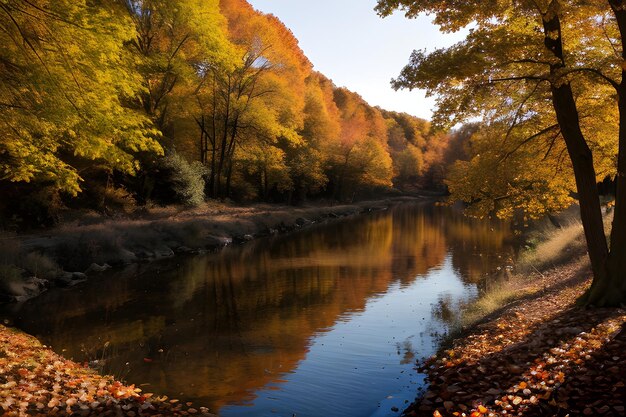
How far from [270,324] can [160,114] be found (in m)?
20.9

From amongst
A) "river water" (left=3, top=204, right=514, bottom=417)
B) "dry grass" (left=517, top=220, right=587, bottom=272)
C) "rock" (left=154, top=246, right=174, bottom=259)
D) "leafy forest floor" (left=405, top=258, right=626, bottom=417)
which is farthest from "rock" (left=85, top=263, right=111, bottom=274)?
"dry grass" (left=517, top=220, right=587, bottom=272)

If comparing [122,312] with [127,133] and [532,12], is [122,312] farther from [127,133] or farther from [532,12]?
[532,12]

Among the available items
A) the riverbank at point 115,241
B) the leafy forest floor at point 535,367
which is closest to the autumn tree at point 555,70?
the leafy forest floor at point 535,367

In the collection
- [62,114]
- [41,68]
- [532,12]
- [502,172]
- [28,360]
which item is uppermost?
[532,12]

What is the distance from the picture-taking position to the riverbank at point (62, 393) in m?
5.29

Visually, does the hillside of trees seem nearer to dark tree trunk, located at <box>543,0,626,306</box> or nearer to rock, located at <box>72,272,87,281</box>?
dark tree trunk, located at <box>543,0,626,306</box>

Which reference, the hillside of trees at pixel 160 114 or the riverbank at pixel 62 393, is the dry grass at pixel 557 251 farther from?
the riverbank at pixel 62 393

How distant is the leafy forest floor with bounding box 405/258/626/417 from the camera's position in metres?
5.47

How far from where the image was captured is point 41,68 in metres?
9.45

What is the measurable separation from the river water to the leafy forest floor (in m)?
0.85

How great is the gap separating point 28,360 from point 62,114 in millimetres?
4753

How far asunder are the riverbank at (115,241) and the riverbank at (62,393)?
7735 mm

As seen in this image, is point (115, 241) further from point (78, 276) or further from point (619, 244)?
point (619, 244)

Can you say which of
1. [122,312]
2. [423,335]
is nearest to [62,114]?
[122,312]
